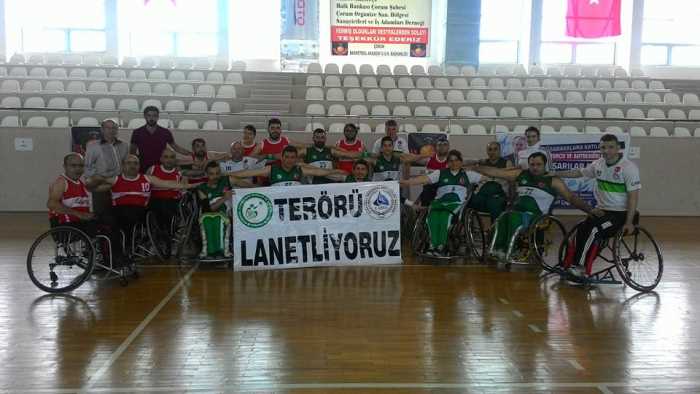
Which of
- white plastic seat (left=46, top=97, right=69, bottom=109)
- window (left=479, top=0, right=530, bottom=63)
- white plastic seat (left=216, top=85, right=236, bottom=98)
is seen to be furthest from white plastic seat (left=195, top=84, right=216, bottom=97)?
window (left=479, top=0, right=530, bottom=63)

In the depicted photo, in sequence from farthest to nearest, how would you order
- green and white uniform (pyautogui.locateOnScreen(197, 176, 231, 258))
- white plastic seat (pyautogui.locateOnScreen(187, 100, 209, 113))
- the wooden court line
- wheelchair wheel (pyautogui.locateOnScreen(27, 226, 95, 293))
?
white plastic seat (pyautogui.locateOnScreen(187, 100, 209, 113)) < green and white uniform (pyautogui.locateOnScreen(197, 176, 231, 258)) < wheelchair wheel (pyautogui.locateOnScreen(27, 226, 95, 293)) < the wooden court line

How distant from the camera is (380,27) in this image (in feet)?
49.2

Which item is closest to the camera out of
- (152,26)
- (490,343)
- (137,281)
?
(490,343)

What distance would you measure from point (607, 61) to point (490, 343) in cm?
1519

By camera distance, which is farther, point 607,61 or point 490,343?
point 607,61

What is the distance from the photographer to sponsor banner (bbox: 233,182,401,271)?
19.3ft

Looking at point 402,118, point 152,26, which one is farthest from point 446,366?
point 152,26

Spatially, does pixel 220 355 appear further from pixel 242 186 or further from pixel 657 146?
pixel 657 146

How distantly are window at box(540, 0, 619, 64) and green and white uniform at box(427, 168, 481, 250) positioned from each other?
468 inches

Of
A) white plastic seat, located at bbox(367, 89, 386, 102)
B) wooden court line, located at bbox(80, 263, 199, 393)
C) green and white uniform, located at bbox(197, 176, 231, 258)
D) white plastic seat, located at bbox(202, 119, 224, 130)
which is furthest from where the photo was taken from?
white plastic seat, located at bbox(367, 89, 386, 102)

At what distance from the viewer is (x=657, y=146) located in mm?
10297

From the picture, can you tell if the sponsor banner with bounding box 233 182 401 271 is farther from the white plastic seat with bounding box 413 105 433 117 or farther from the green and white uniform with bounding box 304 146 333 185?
the white plastic seat with bounding box 413 105 433 117

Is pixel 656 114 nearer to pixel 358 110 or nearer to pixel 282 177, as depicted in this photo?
pixel 358 110

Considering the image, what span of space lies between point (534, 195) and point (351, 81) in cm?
731
